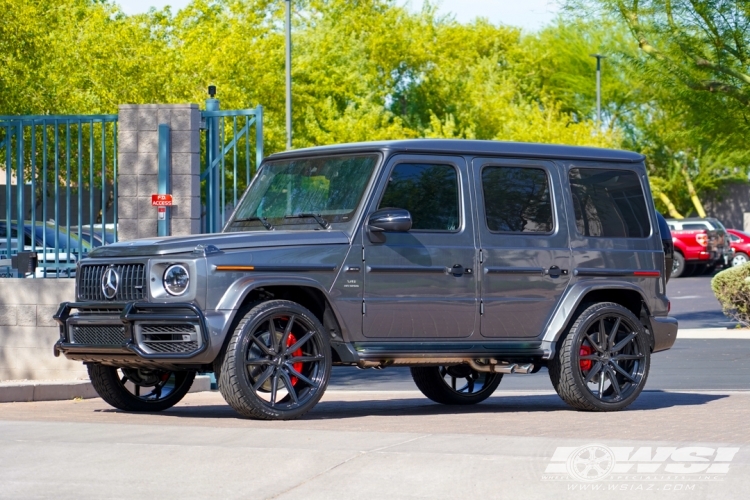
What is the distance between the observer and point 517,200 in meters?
10.8

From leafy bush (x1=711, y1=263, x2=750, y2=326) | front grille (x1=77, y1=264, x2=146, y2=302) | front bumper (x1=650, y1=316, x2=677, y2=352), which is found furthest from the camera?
leafy bush (x1=711, y1=263, x2=750, y2=326)

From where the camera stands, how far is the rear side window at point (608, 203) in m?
11.1

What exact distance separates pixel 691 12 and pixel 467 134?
98.6 feet

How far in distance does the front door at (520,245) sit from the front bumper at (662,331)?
3.17 feet

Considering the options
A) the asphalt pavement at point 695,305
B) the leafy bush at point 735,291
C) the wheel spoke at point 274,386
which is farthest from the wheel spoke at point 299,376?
the asphalt pavement at point 695,305

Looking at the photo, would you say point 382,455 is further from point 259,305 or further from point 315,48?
point 315,48

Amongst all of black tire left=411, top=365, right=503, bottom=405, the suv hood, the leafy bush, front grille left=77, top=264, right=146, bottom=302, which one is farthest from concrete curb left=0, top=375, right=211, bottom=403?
the leafy bush

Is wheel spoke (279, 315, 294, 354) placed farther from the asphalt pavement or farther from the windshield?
the asphalt pavement

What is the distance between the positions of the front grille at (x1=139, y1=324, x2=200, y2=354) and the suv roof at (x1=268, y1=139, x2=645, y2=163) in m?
1.97

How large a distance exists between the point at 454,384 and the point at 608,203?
6.86 feet

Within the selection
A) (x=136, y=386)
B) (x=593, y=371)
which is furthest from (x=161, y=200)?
(x=593, y=371)

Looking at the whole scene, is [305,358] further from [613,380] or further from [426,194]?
[613,380]

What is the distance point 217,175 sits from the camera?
13961 millimetres

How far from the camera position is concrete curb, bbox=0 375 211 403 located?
12.0 m
